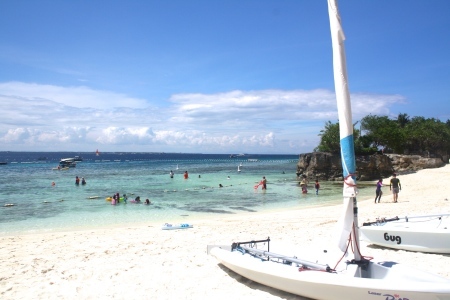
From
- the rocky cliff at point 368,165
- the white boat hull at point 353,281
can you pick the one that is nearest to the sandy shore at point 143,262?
the white boat hull at point 353,281

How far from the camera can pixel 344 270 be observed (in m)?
6.70

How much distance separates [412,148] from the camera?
6019 cm

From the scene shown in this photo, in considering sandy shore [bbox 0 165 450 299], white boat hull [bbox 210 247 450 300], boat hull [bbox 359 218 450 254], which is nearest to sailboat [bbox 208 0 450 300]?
white boat hull [bbox 210 247 450 300]

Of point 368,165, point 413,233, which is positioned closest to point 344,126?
point 413,233

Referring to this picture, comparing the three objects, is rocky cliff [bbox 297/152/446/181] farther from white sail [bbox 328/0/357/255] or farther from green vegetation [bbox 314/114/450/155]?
white sail [bbox 328/0/357/255]

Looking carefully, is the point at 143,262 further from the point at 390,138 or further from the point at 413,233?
the point at 390,138

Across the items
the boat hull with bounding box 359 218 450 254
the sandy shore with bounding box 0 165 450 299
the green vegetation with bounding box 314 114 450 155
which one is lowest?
the sandy shore with bounding box 0 165 450 299

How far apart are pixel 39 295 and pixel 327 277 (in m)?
5.92

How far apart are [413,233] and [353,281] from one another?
4882mm

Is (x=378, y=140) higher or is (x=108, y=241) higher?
(x=378, y=140)

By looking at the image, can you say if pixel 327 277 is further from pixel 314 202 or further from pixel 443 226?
pixel 314 202

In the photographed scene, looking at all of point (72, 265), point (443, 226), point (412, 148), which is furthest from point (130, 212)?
point (412, 148)

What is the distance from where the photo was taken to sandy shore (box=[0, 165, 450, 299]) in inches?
293

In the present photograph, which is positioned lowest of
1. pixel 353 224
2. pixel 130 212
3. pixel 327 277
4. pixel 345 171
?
pixel 130 212
